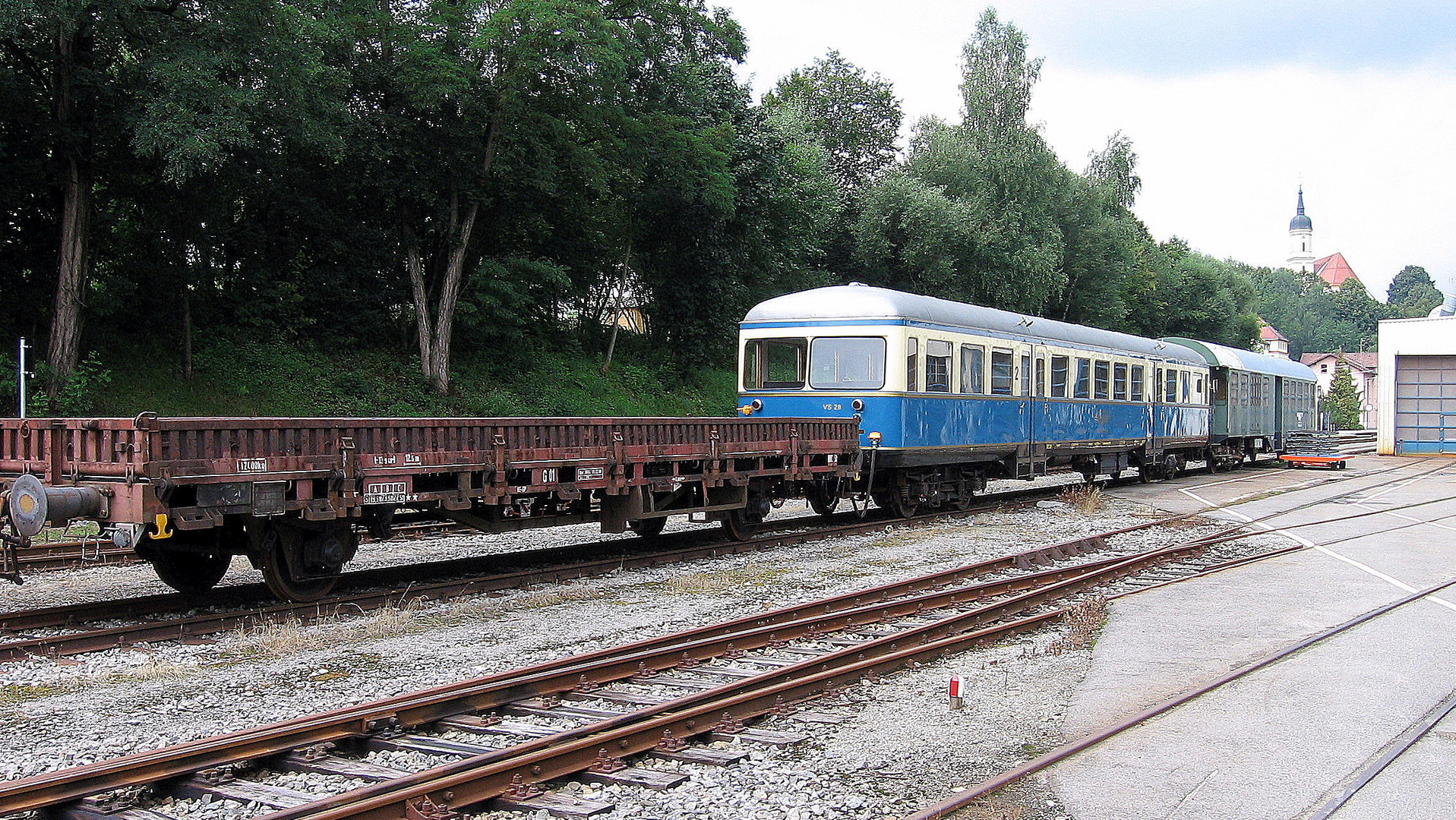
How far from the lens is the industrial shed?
42.1m

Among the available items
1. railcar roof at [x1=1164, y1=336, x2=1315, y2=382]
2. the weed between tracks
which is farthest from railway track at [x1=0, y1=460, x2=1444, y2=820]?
railcar roof at [x1=1164, y1=336, x2=1315, y2=382]

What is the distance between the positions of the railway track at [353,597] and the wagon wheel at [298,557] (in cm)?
19

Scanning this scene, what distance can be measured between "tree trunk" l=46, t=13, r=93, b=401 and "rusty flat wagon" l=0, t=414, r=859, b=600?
1439 centimetres

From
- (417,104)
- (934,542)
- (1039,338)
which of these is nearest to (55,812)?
(934,542)

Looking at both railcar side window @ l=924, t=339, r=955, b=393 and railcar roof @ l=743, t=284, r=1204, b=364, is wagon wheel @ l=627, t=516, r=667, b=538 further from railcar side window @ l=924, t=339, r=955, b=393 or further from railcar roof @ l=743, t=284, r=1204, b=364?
railcar side window @ l=924, t=339, r=955, b=393

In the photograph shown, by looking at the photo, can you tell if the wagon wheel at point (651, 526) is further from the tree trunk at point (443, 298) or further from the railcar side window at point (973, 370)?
the tree trunk at point (443, 298)

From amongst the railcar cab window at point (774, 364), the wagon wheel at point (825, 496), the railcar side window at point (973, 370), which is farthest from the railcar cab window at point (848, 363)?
the railcar side window at point (973, 370)

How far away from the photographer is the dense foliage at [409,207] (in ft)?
69.9

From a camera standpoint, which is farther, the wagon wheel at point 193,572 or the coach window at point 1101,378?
the coach window at point 1101,378

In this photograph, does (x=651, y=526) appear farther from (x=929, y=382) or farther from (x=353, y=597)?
(x=353, y=597)

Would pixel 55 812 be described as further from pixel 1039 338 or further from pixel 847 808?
pixel 1039 338

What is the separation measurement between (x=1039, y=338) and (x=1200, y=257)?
63.4 metres

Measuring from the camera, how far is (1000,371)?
61.6ft

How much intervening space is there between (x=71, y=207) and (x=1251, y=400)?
31997mm
